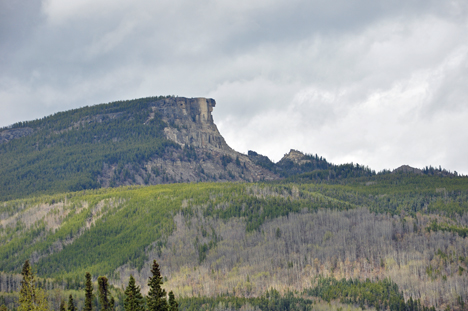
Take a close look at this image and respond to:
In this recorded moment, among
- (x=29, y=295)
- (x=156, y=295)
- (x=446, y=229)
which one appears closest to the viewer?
(x=29, y=295)

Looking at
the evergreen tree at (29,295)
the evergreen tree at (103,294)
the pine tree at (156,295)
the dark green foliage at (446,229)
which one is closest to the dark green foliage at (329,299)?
the dark green foliage at (446,229)

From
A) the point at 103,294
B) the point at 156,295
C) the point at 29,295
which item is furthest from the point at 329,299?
the point at 29,295

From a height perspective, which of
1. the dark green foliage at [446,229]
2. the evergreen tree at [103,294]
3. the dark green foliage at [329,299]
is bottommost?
the dark green foliage at [329,299]

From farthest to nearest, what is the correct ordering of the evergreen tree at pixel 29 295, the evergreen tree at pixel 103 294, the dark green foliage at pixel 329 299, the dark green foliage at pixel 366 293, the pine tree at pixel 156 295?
the dark green foliage at pixel 329 299 → the dark green foliage at pixel 366 293 → the evergreen tree at pixel 103 294 → the pine tree at pixel 156 295 → the evergreen tree at pixel 29 295

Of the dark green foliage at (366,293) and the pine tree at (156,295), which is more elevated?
the pine tree at (156,295)

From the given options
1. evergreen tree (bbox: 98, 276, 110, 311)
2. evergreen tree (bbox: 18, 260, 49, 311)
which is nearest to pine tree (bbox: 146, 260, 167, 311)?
evergreen tree (bbox: 18, 260, 49, 311)

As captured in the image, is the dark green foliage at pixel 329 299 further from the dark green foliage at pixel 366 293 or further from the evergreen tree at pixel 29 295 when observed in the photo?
the evergreen tree at pixel 29 295

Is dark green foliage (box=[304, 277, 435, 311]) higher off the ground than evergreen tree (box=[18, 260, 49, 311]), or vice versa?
evergreen tree (box=[18, 260, 49, 311])

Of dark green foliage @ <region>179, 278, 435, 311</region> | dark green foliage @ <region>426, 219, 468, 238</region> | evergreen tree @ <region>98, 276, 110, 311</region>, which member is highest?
dark green foliage @ <region>426, 219, 468, 238</region>

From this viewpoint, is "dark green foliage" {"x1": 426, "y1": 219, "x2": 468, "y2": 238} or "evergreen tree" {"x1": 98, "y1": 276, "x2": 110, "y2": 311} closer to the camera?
"evergreen tree" {"x1": 98, "y1": 276, "x2": 110, "y2": 311}

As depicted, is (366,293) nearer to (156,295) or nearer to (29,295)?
(156,295)

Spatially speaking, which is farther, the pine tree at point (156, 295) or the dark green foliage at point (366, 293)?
the dark green foliage at point (366, 293)

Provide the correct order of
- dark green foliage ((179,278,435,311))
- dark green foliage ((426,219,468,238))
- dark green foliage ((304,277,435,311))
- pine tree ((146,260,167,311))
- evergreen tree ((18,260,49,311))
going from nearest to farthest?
evergreen tree ((18,260,49,311)) < pine tree ((146,260,167,311)) < dark green foliage ((304,277,435,311)) < dark green foliage ((179,278,435,311)) < dark green foliage ((426,219,468,238))

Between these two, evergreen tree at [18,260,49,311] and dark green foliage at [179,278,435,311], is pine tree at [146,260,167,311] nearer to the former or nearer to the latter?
evergreen tree at [18,260,49,311]
